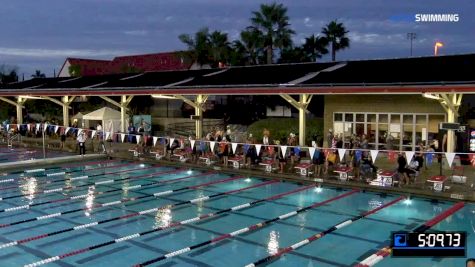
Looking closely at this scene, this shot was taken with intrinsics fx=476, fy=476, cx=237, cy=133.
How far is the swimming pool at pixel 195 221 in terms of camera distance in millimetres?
9625

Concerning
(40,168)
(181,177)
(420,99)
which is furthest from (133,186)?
(420,99)

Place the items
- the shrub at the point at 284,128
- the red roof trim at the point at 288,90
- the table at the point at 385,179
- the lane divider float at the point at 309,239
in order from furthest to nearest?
the shrub at the point at 284,128, the table at the point at 385,179, the red roof trim at the point at 288,90, the lane divider float at the point at 309,239

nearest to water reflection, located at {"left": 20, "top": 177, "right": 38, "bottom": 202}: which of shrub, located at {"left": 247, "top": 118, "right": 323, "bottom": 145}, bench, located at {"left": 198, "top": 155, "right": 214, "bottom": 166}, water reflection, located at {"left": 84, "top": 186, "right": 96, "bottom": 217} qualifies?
water reflection, located at {"left": 84, "top": 186, "right": 96, "bottom": 217}

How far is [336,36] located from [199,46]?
12.4 metres

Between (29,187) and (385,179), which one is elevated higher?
(385,179)

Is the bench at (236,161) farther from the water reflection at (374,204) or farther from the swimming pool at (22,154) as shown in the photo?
the swimming pool at (22,154)

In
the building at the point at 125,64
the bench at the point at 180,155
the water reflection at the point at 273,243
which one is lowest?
the water reflection at the point at 273,243

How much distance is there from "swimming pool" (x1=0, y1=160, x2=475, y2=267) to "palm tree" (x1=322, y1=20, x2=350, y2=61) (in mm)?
26666

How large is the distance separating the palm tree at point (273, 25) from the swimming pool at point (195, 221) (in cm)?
2049

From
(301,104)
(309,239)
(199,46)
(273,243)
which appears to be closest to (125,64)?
(199,46)

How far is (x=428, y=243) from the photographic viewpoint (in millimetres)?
4652

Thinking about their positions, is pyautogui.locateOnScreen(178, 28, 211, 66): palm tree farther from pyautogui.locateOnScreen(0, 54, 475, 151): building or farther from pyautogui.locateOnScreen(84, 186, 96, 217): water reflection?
pyautogui.locateOnScreen(84, 186, 96, 217): water reflection

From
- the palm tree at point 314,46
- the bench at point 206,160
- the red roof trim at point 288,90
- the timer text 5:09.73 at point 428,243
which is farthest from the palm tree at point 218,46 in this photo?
the timer text 5:09.73 at point 428,243

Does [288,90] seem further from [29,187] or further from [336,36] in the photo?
[336,36]
